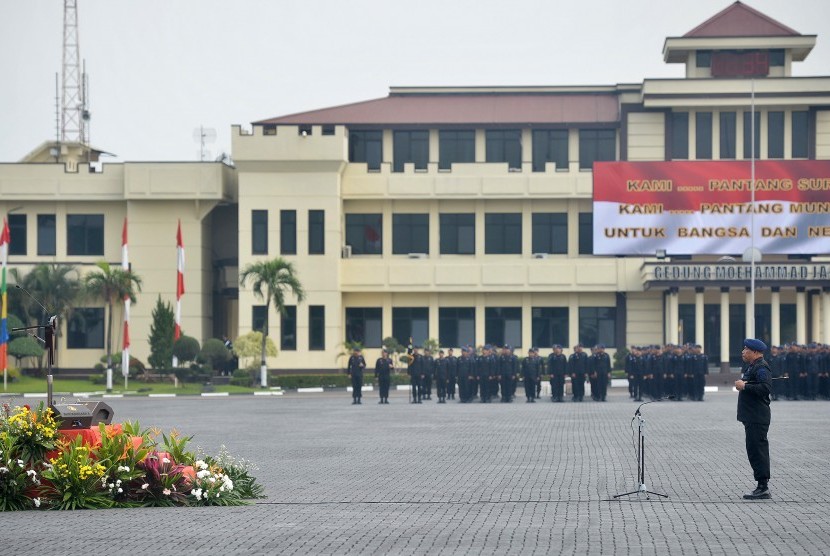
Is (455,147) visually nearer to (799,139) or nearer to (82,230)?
(799,139)

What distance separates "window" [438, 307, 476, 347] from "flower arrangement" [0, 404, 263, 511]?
150ft

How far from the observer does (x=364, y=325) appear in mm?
61281

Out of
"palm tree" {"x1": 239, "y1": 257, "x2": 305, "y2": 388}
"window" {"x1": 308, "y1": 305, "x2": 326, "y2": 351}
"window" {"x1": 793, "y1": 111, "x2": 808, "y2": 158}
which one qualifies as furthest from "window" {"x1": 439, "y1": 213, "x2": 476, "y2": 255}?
"window" {"x1": 793, "y1": 111, "x2": 808, "y2": 158}

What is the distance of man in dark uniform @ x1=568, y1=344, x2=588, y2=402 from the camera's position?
41156 mm

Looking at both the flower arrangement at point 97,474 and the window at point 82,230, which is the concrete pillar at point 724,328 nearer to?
the window at point 82,230

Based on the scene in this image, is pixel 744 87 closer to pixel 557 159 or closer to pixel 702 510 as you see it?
pixel 557 159

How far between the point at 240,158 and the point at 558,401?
23.0m

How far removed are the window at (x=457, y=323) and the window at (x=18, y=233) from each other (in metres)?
19.2

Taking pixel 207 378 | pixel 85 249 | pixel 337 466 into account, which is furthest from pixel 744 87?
pixel 337 466

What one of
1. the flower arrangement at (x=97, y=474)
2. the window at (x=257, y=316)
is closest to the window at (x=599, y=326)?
the window at (x=257, y=316)

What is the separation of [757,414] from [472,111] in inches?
1825

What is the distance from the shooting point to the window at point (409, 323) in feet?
202

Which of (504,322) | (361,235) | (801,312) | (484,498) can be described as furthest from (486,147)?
(484,498)

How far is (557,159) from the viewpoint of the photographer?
60.9m
